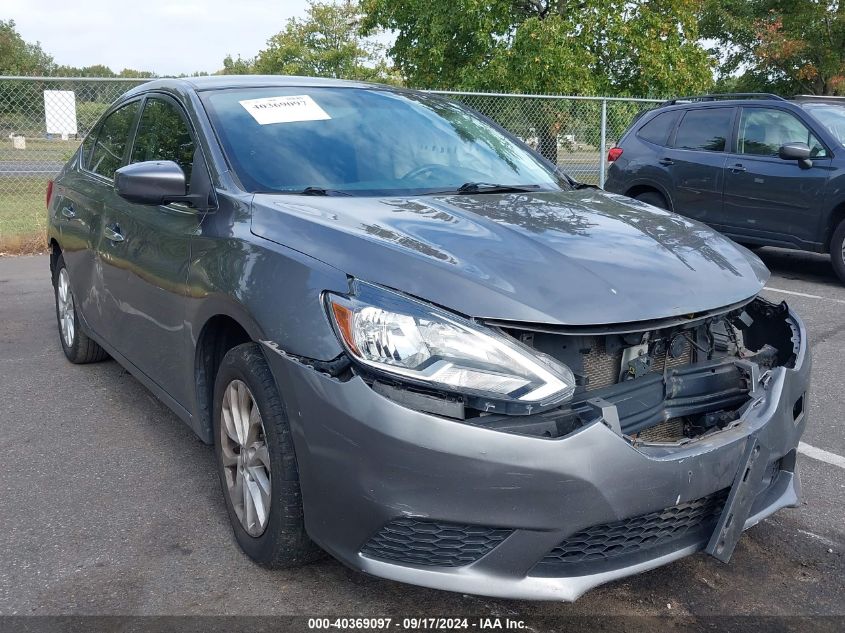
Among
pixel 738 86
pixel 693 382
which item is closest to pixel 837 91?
pixel 738 86

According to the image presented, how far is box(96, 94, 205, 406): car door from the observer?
3232 millimetres

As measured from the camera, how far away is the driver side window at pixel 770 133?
8.09 metres

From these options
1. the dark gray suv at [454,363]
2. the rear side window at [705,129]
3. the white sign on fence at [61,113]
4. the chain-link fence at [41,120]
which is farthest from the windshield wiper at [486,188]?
the white sign on fence at [61,113]

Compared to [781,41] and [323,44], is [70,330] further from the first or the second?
[323,44]

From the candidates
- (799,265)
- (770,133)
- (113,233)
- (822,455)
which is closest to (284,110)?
(113,233)

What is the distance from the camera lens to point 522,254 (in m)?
2.55

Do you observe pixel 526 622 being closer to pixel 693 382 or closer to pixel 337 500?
pixel 337 500

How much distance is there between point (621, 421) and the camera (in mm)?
2395

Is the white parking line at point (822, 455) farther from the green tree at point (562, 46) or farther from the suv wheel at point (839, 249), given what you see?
the green tree at point (562, 46)

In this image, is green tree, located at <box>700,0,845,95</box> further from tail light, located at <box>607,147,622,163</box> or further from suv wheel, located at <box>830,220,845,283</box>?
suv wheel, located at <box>830,220,845,283</box>

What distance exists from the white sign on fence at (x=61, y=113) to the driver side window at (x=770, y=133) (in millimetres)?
7868

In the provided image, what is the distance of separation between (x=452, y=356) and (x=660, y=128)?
8005mm

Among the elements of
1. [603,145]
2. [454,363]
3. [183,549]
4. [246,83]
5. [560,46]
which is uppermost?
[560,46]

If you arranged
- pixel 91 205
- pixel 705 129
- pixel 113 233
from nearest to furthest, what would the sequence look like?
pixel 113 233
pixel 91 205
pixel 705 129
